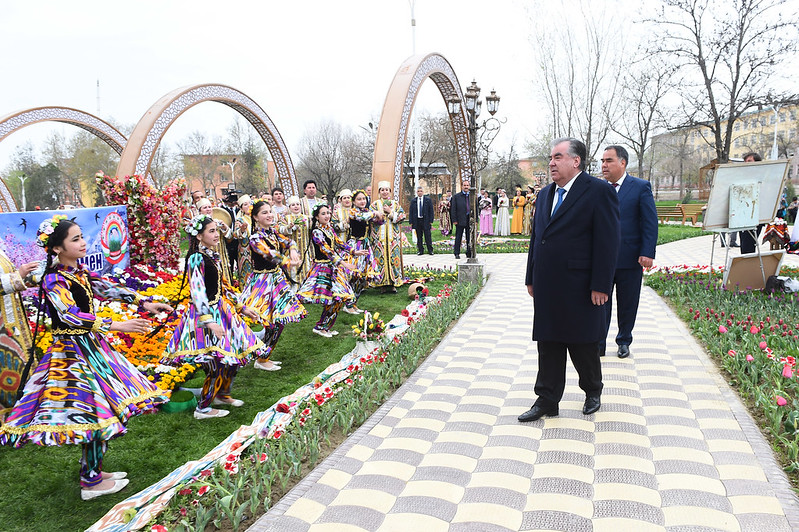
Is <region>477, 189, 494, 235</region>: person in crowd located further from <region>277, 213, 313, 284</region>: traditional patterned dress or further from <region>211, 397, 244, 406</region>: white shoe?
<region>211, 397, 244, 406</region>: white shoe

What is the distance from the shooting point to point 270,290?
206 inches

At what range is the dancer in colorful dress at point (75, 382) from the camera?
2.88 meters

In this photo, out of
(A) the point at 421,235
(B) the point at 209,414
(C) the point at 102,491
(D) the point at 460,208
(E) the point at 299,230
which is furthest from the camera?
(A) the point at 421,235

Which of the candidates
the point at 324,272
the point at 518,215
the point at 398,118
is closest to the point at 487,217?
the point at 518,215

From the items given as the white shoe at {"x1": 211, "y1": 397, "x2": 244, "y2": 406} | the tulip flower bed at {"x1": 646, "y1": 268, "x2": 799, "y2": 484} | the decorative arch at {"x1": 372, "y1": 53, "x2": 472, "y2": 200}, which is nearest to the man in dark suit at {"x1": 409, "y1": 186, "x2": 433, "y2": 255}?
the decorative arch at {"x1": 372, "y1": 53, "x2": 472, "y2": 200}

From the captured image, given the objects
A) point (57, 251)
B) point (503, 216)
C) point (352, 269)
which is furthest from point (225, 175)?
point (57, 251)

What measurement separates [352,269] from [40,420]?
4.88m

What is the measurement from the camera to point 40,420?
2869mm

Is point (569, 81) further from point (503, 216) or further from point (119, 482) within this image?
point (119, 482)

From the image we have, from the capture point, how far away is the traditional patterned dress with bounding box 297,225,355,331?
20.5 feet

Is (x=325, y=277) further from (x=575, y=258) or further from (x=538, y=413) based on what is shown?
(x=575, y=258)

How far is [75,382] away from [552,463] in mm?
2813

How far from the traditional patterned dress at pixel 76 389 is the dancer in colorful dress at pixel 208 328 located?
738mm

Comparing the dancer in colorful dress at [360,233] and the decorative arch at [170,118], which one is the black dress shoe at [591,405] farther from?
the decorative arch at [170,118]
